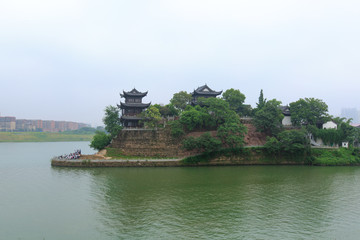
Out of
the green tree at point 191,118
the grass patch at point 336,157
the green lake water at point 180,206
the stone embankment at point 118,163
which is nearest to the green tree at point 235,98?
the green tree at point 191,118

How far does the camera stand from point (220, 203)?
19.9 metres

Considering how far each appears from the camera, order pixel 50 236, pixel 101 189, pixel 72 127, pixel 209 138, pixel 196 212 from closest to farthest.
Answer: pixel 50 236 → pixel 196 212 → pixel 101 189 → pixel 209 138 → pixel 72 127

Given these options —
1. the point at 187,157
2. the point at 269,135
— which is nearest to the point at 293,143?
the point at 269,135

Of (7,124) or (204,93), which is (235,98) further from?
(7,124)

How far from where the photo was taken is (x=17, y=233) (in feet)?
48.2

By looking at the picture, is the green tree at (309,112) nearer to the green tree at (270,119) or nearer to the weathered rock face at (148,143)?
the green tree at (270,119)

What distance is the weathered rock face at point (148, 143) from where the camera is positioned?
1656 inches

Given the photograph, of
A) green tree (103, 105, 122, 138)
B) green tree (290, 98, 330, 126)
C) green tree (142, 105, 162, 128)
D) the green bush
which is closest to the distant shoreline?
green tree (103, 105, 122, 138)

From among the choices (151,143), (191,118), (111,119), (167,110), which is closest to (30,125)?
(111,119)

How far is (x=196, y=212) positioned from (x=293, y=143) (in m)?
27.8

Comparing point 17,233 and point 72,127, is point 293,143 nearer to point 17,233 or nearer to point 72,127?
point 17,233

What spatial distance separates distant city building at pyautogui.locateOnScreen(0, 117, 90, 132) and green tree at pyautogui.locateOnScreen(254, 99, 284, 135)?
509 feet

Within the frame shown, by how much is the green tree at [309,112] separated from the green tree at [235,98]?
33.1ft

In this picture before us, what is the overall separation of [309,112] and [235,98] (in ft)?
45.2
